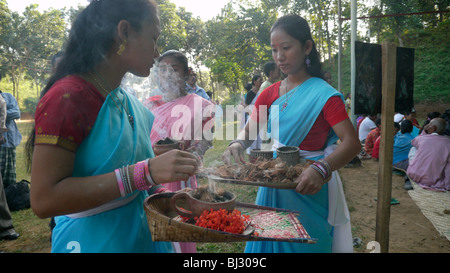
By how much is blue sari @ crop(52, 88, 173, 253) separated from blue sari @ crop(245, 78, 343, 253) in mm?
1176

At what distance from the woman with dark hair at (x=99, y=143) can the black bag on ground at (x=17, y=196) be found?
5609 mm

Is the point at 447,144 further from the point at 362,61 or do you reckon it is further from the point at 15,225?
the point at 15,225

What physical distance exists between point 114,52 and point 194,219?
0.97 metres

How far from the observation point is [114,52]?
5.08ft

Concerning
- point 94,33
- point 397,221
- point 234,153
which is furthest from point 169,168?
point 397,221

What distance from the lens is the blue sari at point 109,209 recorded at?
1.41 metres

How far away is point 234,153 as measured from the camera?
254cm

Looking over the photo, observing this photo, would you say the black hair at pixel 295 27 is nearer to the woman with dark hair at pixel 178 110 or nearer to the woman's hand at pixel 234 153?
the woman's hand at pixel 234 153

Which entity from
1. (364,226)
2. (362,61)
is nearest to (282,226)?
(362,61)

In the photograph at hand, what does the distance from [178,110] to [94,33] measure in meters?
2.04

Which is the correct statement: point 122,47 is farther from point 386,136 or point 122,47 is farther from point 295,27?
point 386,136

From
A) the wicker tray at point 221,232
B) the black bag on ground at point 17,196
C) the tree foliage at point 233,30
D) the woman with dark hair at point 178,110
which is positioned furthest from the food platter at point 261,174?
the tree foliage at point 233,30

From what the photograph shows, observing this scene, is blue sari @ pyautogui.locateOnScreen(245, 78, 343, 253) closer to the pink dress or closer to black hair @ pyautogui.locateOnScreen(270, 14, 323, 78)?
black hair @ pyautogui.locateOnScreen(270, 14, 323, 78)
